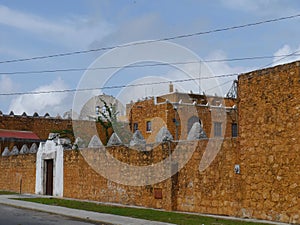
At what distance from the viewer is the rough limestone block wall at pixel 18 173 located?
3306 centimetres

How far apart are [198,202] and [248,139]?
3455 mm

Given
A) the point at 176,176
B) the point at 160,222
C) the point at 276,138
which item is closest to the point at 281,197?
the point at 276,138

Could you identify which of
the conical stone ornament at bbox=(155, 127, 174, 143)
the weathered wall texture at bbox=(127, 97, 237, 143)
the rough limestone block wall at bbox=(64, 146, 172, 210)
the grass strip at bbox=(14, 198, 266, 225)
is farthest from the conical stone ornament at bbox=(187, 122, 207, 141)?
the weathered wall texture at bbox=(127, 97, 237, 143)

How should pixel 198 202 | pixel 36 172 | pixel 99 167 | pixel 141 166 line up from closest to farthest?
pixel 198 202 → pixel 141 166 → pixel 99 167 → pixel 36 172

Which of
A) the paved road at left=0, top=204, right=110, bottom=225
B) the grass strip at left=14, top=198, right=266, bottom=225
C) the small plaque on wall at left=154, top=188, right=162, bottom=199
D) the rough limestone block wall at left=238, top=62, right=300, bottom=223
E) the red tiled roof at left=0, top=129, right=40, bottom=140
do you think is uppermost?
the red tiled roof at left=0, top=129, right=40, bottom=140

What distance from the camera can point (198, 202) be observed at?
62.1 feet

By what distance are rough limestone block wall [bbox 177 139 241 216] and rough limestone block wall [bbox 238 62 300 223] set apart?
51 cm

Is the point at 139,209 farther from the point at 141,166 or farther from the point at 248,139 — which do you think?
the point at 248,139

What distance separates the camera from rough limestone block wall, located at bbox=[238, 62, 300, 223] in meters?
15.3

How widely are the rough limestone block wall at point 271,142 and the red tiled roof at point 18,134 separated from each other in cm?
2879

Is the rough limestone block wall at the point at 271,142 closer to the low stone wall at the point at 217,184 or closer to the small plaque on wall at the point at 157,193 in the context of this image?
the low stone wall at the point at 217,184

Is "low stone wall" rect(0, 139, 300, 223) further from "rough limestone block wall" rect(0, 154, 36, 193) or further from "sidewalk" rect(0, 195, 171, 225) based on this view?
"rough limestone block wall" rect(0, 154, 36, 193)

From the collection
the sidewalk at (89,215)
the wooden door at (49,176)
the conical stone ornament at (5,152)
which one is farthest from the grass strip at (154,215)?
the conical stone ornament at (5,152)

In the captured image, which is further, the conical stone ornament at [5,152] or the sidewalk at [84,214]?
the conical stone ornament at [5,152]
